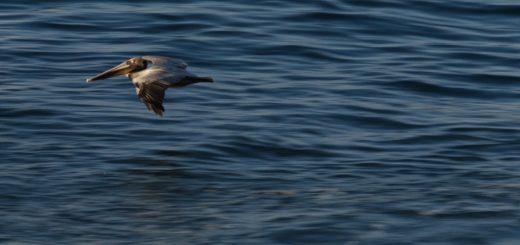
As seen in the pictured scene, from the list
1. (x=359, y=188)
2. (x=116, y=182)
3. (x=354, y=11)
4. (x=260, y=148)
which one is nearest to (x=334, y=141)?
(x=260, y=148)

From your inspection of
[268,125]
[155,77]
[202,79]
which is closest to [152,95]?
[155,77]

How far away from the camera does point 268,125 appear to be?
11.8 metres

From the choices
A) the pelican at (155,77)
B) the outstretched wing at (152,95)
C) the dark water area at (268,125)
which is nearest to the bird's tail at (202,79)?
the pelican at (155,77)

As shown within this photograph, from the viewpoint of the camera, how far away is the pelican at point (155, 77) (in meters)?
9.91

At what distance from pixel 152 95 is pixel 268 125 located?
2.05m

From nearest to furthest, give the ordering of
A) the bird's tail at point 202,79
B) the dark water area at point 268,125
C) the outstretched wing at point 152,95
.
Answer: the dark water area at point 268,125 < the outstretched wing at point 152,95 < the bird's tail at point 202,79

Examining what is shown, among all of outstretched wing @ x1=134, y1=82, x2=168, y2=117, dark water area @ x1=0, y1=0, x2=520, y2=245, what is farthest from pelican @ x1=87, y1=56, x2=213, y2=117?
dark water area @ x1=0, y1=0, x2=520, y2=245

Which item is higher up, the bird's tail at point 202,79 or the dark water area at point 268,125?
the bird's tail at point 202,79

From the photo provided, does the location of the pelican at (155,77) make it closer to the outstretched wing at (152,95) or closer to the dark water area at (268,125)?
the outstretched wing at (152,95)

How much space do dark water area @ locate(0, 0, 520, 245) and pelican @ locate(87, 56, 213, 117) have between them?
23.8 inches

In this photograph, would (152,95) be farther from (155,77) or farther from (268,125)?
(268,125)

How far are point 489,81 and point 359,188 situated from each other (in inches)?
171

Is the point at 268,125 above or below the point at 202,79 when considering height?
below

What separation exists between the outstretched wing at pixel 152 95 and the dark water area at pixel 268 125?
579mm
